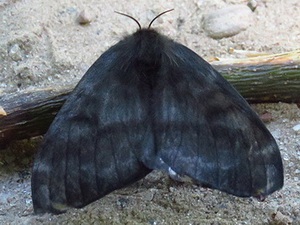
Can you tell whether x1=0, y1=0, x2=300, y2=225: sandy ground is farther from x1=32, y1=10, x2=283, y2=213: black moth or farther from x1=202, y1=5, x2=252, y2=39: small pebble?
x1=32, y1=10, x2=283, y2=213: black moth

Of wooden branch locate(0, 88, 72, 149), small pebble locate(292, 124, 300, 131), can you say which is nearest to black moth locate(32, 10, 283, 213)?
wooden branch locate(0, 88, 72, 149)

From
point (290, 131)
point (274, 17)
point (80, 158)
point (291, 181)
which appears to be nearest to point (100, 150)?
point (80, 158)

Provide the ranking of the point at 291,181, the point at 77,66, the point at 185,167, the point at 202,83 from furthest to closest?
1. the point at 77,66
2. the point at 291,181
3. the point at 202,83
4. the point at 185,167

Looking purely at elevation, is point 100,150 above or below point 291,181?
above

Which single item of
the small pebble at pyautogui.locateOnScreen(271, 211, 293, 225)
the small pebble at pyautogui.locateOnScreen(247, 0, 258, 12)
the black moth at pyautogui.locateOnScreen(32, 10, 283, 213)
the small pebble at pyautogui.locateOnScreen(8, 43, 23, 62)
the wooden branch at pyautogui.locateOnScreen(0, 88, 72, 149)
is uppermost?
the black moth at pyautogui.locateOnScreen(32, 10, 283, 213)

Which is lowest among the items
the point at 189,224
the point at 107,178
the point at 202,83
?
the point at 189,224

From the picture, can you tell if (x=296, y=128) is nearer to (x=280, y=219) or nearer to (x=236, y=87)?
(x=236, y=87)

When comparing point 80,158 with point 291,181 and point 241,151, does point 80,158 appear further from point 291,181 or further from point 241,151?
point 291,181
